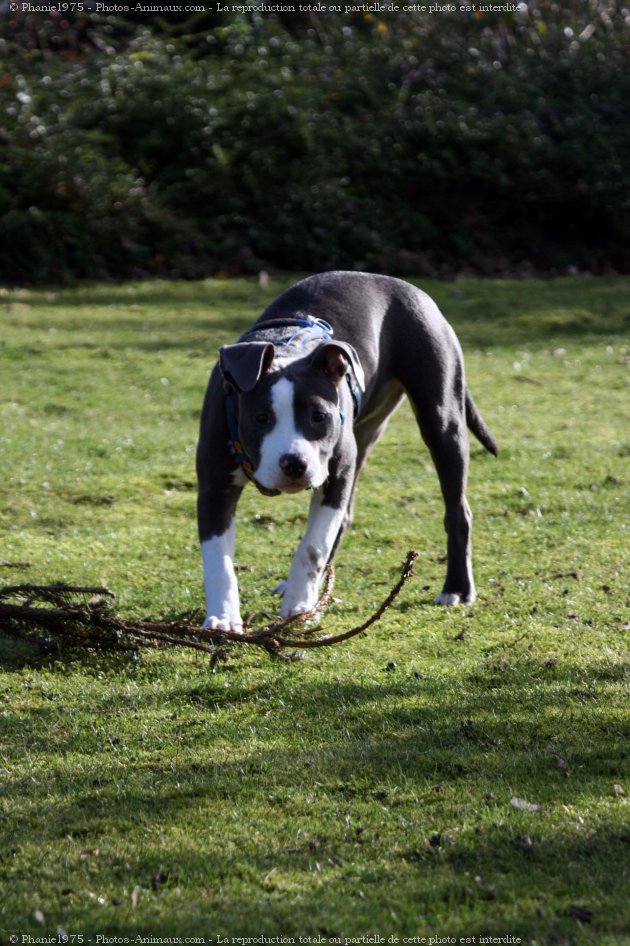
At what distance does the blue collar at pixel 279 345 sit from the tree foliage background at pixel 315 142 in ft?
35.4

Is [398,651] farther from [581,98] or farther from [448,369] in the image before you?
[581,98]

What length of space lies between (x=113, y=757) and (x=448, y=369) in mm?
2959

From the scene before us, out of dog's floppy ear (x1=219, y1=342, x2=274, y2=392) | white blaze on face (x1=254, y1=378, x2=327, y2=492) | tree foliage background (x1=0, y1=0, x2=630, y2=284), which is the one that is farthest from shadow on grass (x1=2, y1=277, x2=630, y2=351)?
white blaze on face (x1=254, y1=378, x2=327, y2=492)

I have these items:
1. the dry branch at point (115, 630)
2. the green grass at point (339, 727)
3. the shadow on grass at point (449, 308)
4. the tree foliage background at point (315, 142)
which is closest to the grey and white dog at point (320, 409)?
the dry branch at point (115, 630)

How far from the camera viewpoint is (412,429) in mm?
11141

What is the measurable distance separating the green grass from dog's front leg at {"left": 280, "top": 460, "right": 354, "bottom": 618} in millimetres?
282

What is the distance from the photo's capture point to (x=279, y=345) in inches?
231

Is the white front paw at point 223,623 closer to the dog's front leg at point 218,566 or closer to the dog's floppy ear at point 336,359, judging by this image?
the dog's front leg at point 218,566

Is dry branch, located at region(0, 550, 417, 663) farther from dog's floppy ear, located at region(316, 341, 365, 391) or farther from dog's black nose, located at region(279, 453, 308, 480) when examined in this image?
dog's floppy ear, located at region(316, 341, 365, 391)

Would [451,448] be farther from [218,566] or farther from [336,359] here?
[218,566]

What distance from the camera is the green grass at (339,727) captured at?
3.51 metres

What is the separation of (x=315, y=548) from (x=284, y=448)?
0.69 meters

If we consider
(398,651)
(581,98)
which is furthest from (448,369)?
(581,98)

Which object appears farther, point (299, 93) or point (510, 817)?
point (299, 93)
